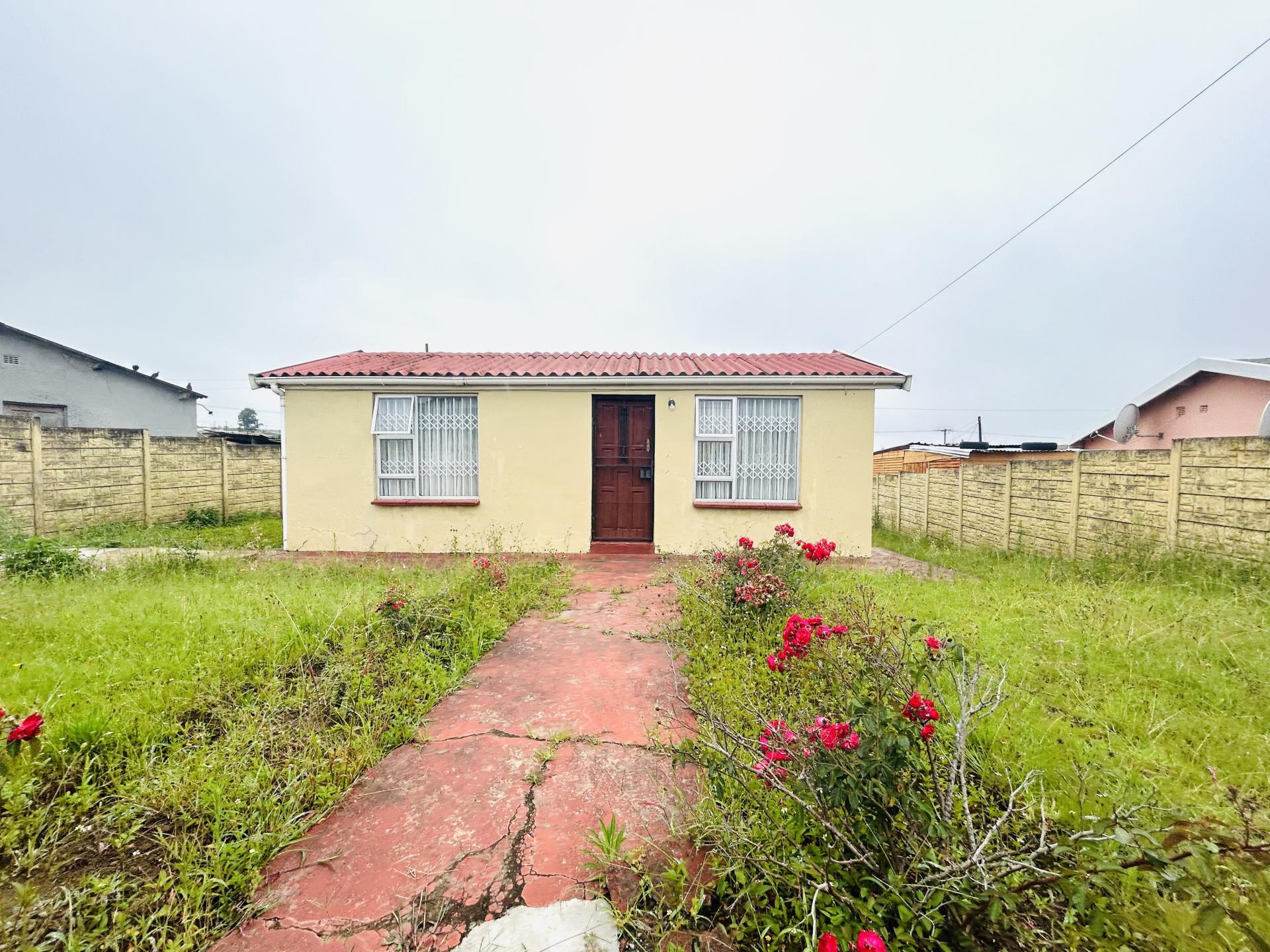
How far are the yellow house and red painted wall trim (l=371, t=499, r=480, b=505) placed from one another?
0.02 m

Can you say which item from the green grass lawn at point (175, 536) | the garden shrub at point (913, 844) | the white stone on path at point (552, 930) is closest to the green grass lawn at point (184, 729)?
the white stone on path at point (552, 930)

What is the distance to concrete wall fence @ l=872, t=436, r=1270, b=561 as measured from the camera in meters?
3.93

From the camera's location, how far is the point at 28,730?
1.50 m

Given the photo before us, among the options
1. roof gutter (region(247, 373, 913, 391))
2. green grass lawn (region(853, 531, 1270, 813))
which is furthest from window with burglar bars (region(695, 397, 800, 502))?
green grass lawn (region(853, 531, 1270, 813))

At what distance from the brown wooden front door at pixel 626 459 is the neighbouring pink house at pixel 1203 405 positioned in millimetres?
10400

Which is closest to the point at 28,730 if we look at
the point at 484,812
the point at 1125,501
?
the point at 484,812

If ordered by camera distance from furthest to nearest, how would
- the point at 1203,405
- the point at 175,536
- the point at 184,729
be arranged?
the point at 1203,405 → the point at 175,536 → the point at 184,729

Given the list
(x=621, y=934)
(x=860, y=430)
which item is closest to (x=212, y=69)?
(x=860, y=430)

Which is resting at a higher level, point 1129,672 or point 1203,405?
point 1203,405

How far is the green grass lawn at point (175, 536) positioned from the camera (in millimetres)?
6328

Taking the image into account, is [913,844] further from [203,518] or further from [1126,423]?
[1126,423]

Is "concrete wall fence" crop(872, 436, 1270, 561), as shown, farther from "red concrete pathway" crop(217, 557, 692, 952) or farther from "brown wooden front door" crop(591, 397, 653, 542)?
"brown wooden front door" crop(591, 397, 653, 542)

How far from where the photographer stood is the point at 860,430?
21.6 feet

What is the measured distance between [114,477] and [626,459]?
8125mm
